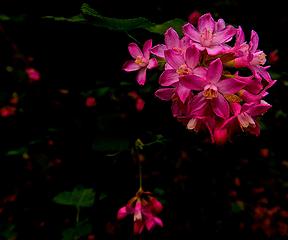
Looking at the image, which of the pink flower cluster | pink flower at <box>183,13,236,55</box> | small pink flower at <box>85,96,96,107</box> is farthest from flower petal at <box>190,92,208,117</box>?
small pink flower at <box>85,96,96,107</box>

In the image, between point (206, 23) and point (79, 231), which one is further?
point (79, 231)

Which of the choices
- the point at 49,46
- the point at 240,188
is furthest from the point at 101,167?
the point at 240,188

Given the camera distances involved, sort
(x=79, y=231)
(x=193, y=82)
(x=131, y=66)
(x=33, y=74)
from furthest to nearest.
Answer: (x=33, y=74) < (x=79, y=231) < (x=131, y=66) < (x=193, y=82)

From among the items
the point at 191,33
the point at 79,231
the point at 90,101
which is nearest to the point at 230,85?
the point at 191,33

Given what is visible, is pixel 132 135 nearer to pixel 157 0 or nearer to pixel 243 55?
pixel 157 0

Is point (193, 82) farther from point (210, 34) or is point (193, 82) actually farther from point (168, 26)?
point (168, 26)

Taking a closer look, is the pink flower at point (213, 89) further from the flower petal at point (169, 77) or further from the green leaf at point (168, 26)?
the green leaf at point (168, 26)
